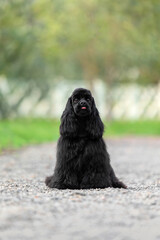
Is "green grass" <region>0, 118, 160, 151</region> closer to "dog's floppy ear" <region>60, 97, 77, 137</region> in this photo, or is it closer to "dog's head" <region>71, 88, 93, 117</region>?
"dog's floppy ear" <region>60, 97, 77, 137</region>

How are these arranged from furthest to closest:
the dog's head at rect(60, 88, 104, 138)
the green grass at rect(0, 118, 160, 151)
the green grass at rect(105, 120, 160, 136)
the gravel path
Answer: the green grass at rect(105, 120, 160, 136), the green grass at rect(0, 118, 160, 151), the dog's head at rect(60, 88, 104, 138), the gravel path

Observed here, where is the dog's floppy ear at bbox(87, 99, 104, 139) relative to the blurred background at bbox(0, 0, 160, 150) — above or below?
below

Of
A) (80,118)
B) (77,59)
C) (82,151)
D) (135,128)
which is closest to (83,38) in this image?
(77,59)

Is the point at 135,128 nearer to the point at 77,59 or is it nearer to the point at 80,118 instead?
the point at 77,59

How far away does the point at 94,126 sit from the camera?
23.0ft

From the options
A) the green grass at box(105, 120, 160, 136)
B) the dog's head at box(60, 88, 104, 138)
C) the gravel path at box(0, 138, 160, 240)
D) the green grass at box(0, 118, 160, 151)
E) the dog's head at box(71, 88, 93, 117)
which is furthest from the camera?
the green grass at box(105, 120, 160, 136)

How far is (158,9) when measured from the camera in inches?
893

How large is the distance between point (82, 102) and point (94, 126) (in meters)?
0.43

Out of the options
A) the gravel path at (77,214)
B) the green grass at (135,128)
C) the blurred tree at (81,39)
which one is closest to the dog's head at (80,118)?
the gravel path at (77,214)

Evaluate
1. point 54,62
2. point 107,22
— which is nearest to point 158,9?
point 107,22

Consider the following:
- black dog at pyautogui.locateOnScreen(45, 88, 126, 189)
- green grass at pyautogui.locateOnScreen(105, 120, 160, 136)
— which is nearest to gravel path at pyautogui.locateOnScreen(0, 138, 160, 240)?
black dog at pyautogui.locateOnScreen(45, 88, 126, 189)

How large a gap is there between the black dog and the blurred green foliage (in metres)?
A: 16.1

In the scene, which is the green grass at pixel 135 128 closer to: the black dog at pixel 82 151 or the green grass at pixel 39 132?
the green grass at pixel 39 132

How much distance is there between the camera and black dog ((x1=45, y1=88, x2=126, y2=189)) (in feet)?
23.0
